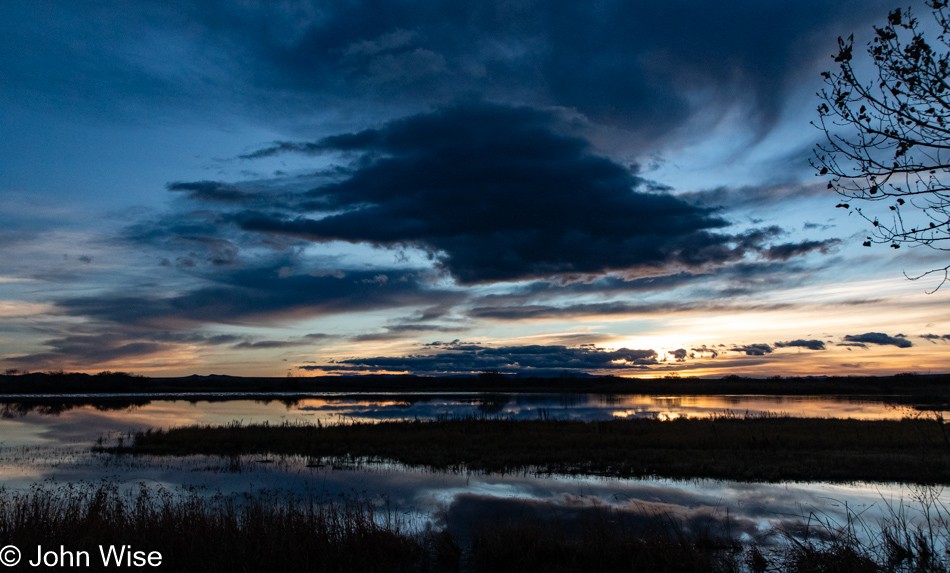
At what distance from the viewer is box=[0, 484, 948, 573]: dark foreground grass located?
10227 millimetres

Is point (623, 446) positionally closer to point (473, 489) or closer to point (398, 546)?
point (473, 489)

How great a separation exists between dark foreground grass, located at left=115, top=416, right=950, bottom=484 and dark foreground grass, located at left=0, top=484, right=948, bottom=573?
940cm

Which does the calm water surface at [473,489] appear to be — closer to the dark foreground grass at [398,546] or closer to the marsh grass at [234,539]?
the dark foreground grass at [398,546]

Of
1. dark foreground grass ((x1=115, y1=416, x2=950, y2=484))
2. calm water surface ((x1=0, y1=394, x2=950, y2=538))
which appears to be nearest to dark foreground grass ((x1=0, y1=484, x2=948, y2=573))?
calm water surface ((x1=0, y1=394, x2=950, y2=538))

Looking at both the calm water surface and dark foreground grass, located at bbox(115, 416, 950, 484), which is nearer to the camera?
the calm water surface

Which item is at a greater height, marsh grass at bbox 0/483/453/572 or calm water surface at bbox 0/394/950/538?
marsh grass at bbox 0/483/453/572

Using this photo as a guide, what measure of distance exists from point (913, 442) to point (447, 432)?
81.8ft

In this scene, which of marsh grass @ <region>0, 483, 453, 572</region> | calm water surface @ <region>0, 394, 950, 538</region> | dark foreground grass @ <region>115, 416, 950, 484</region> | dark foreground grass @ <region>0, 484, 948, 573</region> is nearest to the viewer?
dark foreground grass @ <region>0, 484, 948, 573</region>

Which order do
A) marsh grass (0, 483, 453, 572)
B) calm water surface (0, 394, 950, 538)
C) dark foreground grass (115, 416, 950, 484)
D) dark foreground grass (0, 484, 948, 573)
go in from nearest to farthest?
dark foreground grass (0, 484, 948, 573) → marsh grass (0, 483, 453, 572) → calm water surface (0, 394, 950, 538) → dark foreground grass (115, 416, 950, 484)

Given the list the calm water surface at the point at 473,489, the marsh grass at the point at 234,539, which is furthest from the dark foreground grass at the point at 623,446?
the marsh grass at the point at 234,539

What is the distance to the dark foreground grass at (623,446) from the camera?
21.1 m

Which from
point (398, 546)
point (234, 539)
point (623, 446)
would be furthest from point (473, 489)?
point (623, 446)

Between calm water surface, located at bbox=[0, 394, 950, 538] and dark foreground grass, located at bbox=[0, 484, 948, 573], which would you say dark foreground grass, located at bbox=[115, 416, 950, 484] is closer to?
calm water surface, located at bbox=[0, 394, 950, 538]

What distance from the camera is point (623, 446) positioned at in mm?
27156
